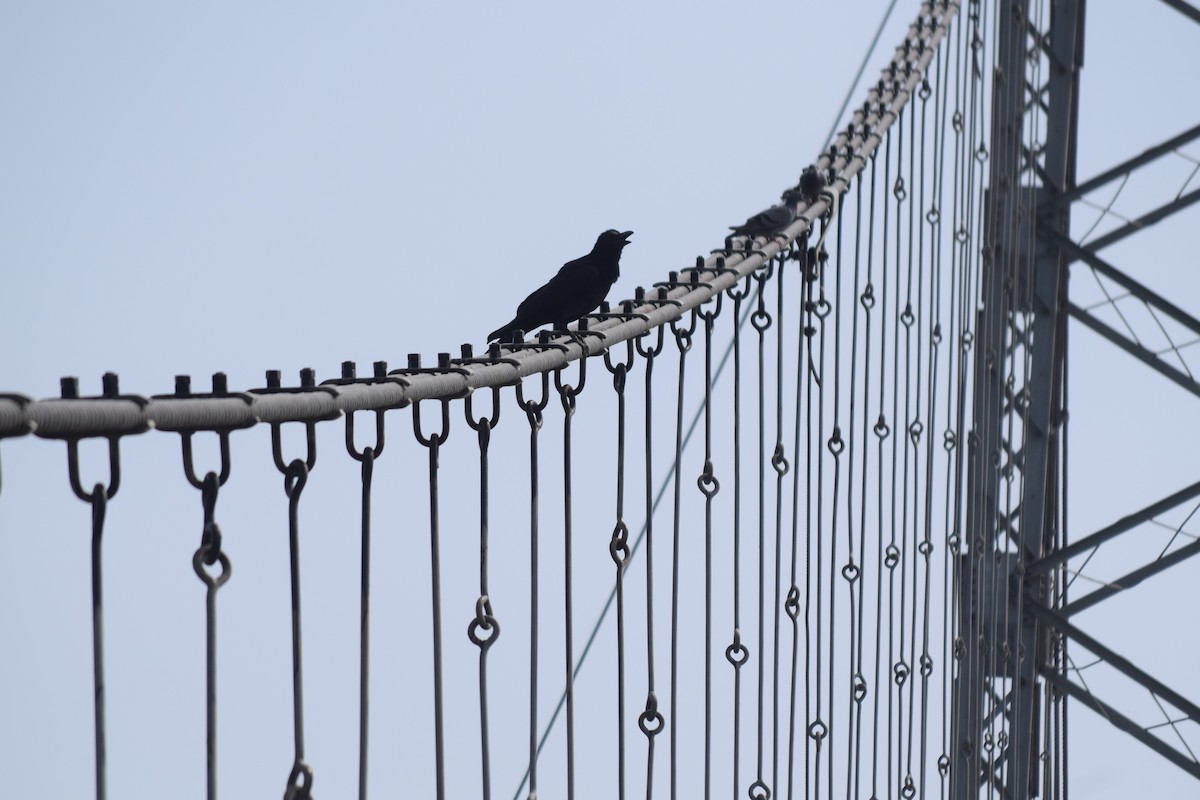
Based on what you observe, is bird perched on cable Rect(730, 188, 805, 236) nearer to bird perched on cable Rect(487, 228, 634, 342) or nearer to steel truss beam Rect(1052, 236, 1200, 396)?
bird perched on cable Rect(487, 228, 634, 342)

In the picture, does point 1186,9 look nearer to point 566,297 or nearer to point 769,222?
point 769,222

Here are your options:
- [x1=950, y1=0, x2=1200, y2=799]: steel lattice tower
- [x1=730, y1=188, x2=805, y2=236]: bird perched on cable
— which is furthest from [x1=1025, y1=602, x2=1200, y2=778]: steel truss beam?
[x1=730, y1=188, x2=805, y2=236]: bird perched on cable

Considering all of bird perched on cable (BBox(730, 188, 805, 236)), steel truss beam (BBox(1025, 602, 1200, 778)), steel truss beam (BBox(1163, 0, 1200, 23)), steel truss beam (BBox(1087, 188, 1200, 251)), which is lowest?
steel truss beam (BBox(1025, 602, 1200, 778))

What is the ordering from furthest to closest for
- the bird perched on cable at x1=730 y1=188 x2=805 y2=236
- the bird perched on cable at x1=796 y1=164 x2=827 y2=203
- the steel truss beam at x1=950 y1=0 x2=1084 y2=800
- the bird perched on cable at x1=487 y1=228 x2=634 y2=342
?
the steel truss beam at x1=950 y1=0 x2=1084 y2=800 < the bird perched on cable at x1=796 y1=164 x2=827 y2=203 < the bird perched on cable at x1=730 y1=188 x2=805 y2=236 < the bird perched on cable at x1=487 y1=228 x2=634 y2=342

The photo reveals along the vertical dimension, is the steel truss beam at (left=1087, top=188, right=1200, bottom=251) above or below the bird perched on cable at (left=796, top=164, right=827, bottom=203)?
above

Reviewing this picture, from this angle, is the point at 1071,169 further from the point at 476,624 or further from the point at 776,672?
the point at 476,624

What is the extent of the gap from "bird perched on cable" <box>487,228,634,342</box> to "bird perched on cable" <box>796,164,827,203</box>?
3.14ft

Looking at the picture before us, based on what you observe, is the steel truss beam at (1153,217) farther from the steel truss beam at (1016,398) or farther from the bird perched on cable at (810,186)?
the bird perched on cable at (810,186)

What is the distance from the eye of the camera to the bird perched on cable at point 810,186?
4531 mm

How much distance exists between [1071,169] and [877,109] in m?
2.65

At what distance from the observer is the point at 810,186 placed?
179 inches

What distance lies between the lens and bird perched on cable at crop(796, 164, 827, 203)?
453 cm

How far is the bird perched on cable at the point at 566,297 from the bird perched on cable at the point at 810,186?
37.6 inches

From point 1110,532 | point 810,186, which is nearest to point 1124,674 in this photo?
point 1110,532
